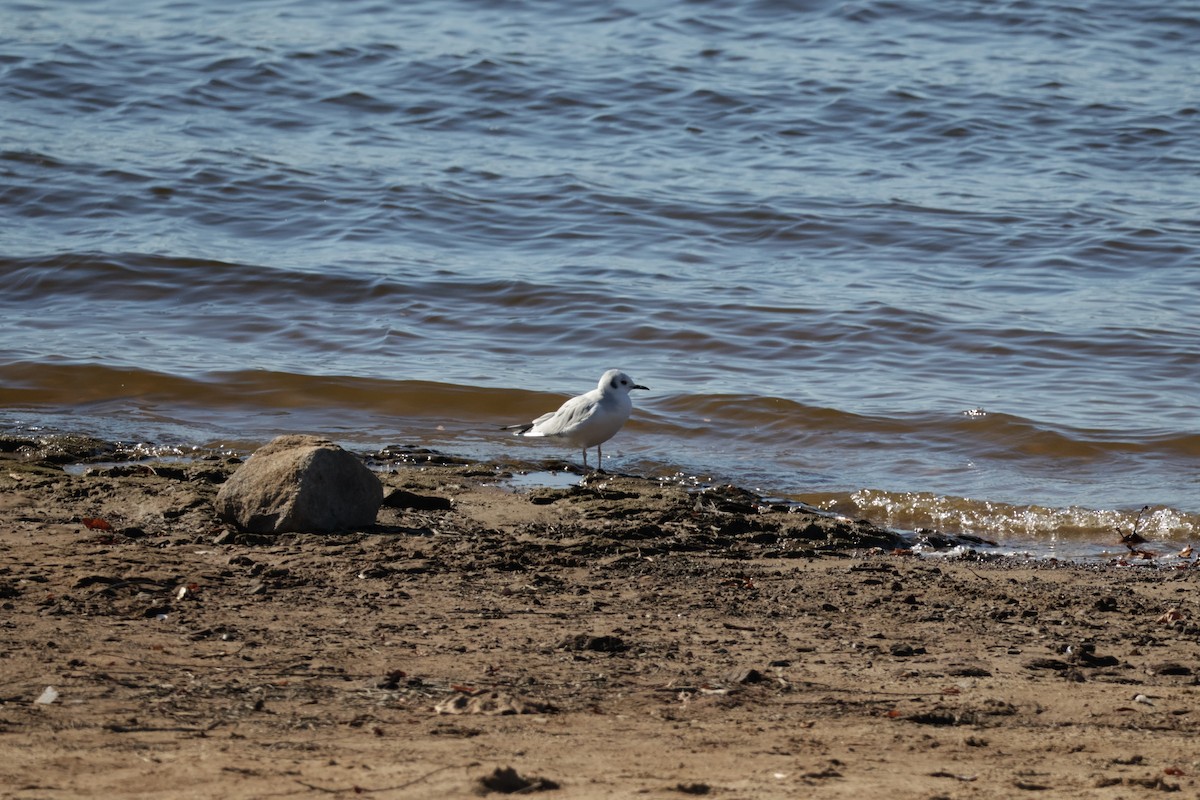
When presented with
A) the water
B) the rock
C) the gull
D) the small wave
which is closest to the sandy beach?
the rock

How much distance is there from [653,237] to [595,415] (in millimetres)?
6048

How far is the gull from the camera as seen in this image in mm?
7367

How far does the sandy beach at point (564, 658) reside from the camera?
3410mm

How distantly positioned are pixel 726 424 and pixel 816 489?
134cm

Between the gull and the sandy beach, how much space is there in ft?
2.84

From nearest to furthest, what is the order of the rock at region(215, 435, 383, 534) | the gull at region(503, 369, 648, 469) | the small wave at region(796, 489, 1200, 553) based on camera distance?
1. the rock at region(215, 435, 383, 534)
2. the small wave at region(796, 489, 1200, 553)
3. the gull at region(503, 369, 648, 469)

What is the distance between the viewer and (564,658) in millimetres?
4316

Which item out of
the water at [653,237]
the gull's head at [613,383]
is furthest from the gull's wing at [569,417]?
the water at [653,237]

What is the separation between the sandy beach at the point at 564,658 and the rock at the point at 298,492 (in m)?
0.09

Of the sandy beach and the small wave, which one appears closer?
the sandy beach

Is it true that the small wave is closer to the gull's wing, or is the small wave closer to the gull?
the gull

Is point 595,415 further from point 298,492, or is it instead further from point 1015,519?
point 1015,519

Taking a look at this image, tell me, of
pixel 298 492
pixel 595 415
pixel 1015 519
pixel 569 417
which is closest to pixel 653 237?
pixel 569 417

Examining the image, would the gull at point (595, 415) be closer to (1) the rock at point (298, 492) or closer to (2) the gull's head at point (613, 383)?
(2) the gull's head at point (613, 383)
